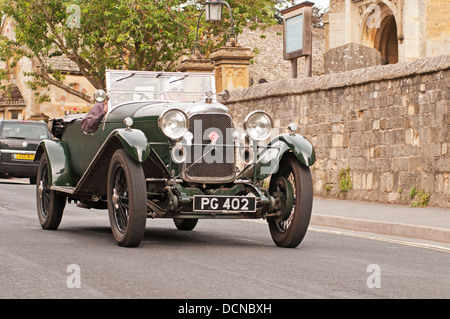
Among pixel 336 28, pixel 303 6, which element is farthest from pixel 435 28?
pixel 303 6

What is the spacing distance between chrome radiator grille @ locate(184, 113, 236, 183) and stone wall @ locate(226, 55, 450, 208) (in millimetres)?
6090

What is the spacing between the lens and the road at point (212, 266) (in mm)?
6066

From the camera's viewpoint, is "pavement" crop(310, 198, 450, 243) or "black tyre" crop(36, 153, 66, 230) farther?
"pavement" crop(310, 198, 450, 243)

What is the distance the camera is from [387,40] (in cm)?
2842

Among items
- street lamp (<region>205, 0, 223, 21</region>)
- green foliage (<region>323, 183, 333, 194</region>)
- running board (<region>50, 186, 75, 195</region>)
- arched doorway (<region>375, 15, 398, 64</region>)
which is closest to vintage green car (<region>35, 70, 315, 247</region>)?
running board (<region>50, 186, 75, 195</region>)

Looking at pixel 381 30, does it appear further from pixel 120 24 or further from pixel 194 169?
pixel 194 169

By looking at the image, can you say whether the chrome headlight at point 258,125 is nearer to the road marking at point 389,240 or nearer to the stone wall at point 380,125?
the road marking at point 389,240

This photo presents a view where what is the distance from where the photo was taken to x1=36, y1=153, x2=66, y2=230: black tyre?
10586 millimetres

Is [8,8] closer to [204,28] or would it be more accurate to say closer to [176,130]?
[204,28]

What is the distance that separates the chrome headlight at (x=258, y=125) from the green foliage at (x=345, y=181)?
7.85 m

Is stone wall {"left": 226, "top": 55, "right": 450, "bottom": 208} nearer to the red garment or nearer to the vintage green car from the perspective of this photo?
the vintage green car

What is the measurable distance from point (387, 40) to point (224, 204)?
68.6 ft
